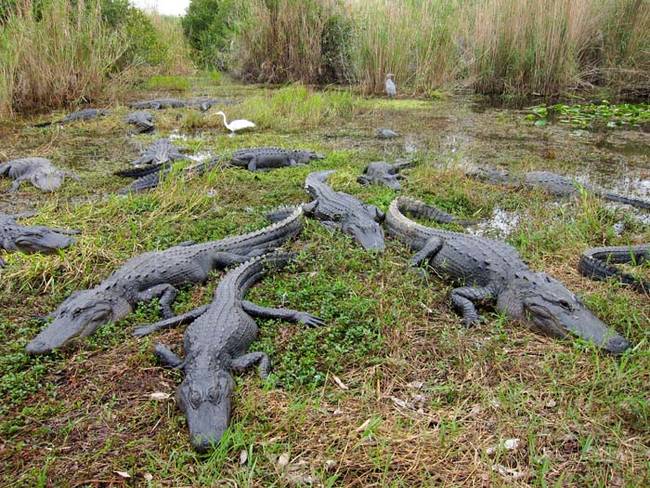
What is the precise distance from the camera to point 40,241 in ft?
12.8

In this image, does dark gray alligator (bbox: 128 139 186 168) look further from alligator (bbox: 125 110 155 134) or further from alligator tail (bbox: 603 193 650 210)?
alligator tail (bbox: 603 193 650 210)

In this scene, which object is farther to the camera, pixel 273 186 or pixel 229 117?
pixel 229 117

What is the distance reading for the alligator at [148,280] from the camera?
296cm

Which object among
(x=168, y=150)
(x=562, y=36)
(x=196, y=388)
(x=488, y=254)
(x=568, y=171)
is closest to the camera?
(x=196, y=388)

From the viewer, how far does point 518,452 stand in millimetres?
2146

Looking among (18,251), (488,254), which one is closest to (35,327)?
(18,251)

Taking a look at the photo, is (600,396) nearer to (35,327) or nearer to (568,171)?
(35,327)

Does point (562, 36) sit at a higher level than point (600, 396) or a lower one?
higher

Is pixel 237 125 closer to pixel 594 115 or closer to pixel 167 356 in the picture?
pixel 167 356

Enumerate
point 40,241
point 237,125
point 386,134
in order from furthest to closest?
point 237,125, point 386,134, point 40,241

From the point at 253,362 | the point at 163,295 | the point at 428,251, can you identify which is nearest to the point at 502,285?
the point at 428,251

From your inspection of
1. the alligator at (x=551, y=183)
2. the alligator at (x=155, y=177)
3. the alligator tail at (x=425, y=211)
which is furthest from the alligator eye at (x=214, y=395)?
the alligator at (x=551, y=183)

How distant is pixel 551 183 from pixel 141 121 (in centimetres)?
680

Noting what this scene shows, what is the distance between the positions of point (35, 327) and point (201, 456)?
165 centimetres
